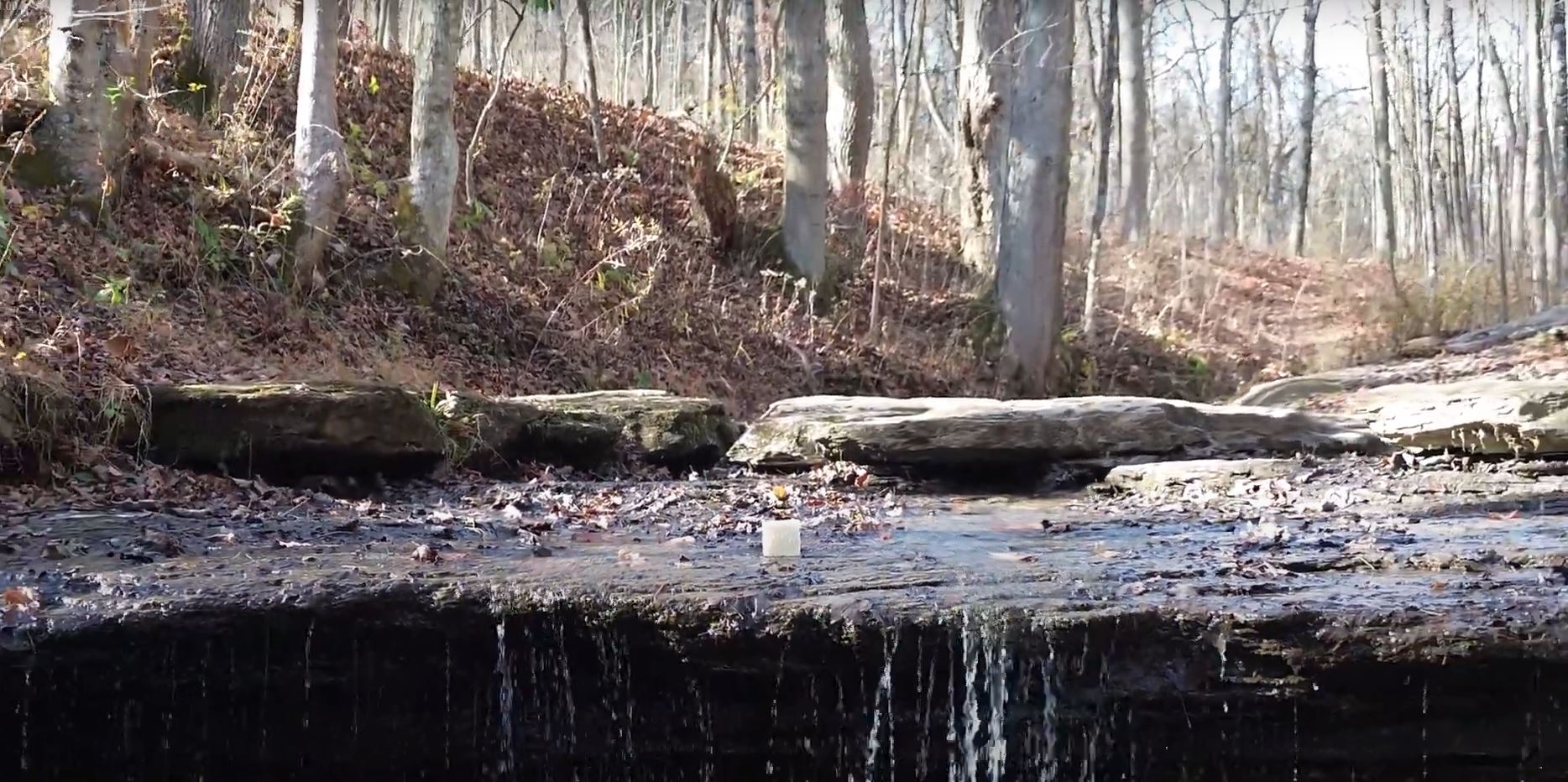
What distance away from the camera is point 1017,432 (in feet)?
25.6

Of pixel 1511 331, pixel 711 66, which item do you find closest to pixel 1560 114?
pixel 1511 331

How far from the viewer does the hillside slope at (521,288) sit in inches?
325

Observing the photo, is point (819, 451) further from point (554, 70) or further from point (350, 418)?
point (554, 70)

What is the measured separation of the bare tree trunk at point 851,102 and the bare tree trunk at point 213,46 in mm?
8349

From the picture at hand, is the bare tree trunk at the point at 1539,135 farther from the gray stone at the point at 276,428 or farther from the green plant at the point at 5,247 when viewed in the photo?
the green plant at the point at 5,247

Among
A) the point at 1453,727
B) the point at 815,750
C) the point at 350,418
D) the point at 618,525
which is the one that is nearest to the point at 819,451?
the point at 618,525

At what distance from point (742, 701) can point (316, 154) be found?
740cm

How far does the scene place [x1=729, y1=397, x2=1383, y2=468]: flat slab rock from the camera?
779cm

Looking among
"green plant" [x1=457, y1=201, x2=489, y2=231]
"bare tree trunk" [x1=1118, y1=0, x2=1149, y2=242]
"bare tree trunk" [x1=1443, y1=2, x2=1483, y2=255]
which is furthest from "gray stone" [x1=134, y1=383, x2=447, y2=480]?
"bare tree trunk" [x1=1443, y1=2, x2=1483, y2=255]

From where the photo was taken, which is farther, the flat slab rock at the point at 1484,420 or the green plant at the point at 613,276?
the green plant at the point at 613,276

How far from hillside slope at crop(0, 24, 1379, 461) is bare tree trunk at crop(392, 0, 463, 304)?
0.23 m

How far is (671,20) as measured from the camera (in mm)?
28109

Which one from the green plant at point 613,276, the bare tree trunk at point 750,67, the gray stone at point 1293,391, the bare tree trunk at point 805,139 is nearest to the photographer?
the gray stone at point 1293,391

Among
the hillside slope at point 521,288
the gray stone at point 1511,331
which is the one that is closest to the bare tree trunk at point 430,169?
the hillside slope at point 521,288
